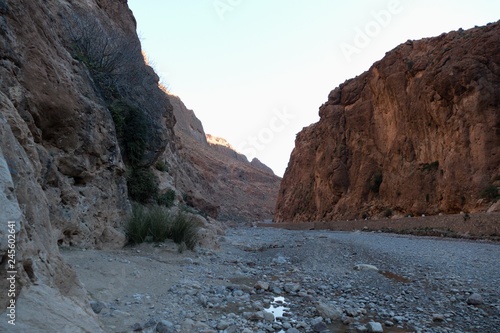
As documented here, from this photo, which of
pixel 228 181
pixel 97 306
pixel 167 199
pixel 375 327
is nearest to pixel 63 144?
pixel 97 306

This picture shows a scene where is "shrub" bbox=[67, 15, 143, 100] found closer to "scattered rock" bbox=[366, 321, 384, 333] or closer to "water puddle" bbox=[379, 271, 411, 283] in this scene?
"water puddle" bbox=[379, 271, 411, 283]

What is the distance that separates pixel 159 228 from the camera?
7.56 metres

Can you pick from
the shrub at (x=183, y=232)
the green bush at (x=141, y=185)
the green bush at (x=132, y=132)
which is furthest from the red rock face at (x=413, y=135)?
the green bush at (x=132, y=132)

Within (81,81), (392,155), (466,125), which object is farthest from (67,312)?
(392,155)

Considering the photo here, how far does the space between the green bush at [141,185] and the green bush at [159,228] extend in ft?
6.34

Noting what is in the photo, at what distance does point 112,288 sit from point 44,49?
420cm

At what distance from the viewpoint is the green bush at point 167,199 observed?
11.1 meters

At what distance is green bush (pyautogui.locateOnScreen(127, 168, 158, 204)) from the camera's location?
9945mm

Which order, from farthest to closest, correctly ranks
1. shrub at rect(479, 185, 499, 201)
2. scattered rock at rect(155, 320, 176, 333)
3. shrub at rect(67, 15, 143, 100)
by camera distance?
shrub at rect(479, 185, 499, 201) < shrub at rect(67, 15, 143, 100) < scattered rock at rect(155, 320, 176, 333)

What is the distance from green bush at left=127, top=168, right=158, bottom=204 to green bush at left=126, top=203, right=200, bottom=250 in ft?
6.34

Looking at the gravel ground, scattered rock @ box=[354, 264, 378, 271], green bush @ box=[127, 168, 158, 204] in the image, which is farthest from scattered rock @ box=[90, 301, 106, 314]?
green bush @ box=[127, 168, 158, 204]

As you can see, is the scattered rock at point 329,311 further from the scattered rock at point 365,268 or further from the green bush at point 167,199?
the green bush at point 167,199

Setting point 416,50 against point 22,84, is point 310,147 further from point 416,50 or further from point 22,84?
point 22,84

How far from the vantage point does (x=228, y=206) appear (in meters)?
53.5
